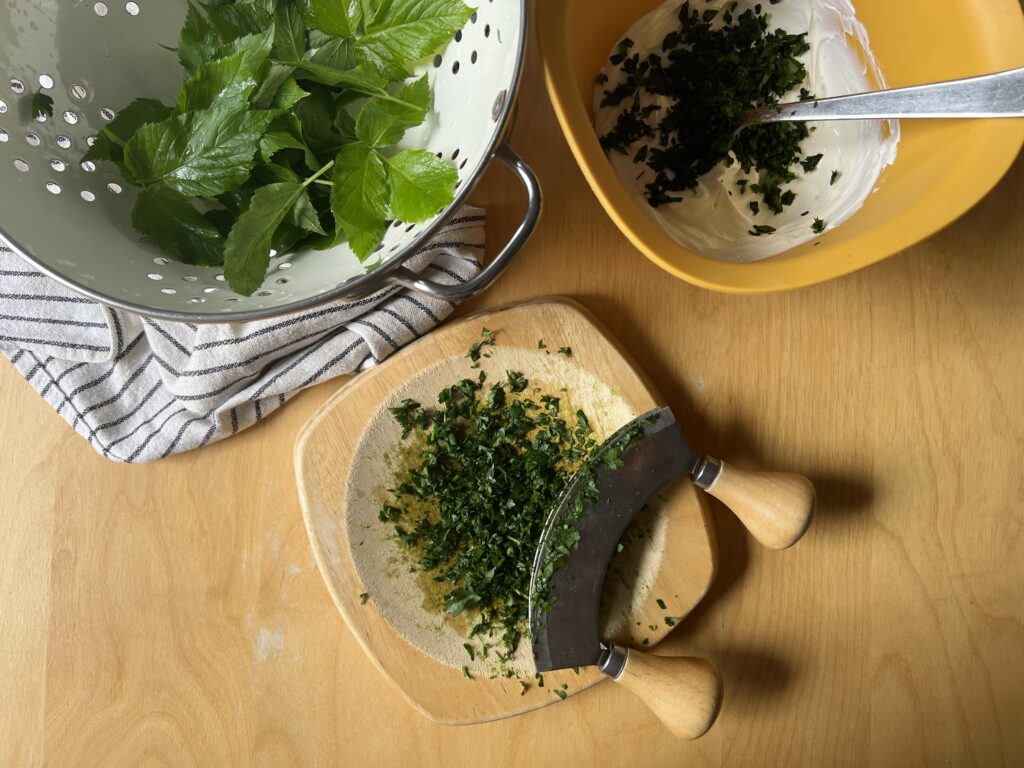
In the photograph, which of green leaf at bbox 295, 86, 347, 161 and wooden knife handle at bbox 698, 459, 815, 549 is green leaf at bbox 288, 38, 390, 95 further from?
wooden knife handle at bbox 698, 459, 815, 549

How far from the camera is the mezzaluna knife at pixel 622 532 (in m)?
0.73

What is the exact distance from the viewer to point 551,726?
810 mm

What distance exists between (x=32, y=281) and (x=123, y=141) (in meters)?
0.22

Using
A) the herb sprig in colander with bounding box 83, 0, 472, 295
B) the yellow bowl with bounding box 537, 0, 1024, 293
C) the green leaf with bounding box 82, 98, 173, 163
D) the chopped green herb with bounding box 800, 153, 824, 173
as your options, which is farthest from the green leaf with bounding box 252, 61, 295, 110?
the chopped green herb with bounding box 800, 153, 824, 173

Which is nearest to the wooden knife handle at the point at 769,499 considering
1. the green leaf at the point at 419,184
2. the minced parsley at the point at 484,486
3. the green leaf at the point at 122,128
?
the minced parsley at the point at 484,486

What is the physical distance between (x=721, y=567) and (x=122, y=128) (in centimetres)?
72

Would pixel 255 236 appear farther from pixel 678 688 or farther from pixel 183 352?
pixel 678 688

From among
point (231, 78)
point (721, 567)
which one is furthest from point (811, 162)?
point (231, 78)

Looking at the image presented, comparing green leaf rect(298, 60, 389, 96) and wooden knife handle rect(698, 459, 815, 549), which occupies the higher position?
green leaf rect(298, 60, 389, 96)

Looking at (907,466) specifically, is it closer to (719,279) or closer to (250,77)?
(719,279)

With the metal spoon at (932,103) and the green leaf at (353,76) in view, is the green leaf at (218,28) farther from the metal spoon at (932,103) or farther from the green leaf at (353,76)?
the metal spoon at (932,103)

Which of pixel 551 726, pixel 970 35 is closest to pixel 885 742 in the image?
pixel 551 726

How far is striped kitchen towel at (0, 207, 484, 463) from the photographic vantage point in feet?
2.49

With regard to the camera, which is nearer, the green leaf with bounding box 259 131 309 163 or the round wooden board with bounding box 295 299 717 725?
the green leaf with bounding box 259 131 309 163
